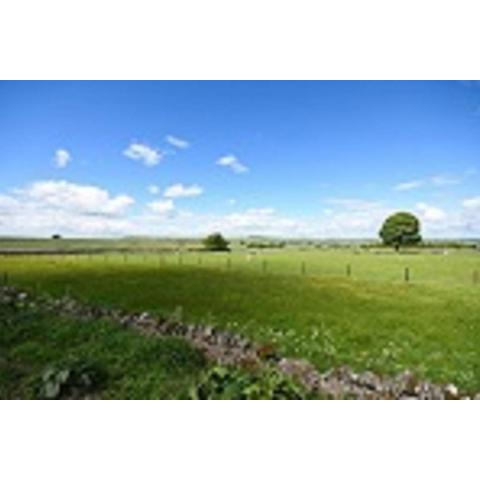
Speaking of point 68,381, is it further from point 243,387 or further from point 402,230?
point 402,230

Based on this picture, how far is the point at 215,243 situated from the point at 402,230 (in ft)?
83.3

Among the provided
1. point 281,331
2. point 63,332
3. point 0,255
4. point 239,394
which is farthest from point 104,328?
point 0,255

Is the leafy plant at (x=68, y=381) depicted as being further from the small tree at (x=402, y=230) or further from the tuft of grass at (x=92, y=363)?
the small tree at (x=402, y=230)

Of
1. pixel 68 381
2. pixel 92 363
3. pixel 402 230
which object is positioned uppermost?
pixel 402 230

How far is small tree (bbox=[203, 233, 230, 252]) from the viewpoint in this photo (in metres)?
47.9

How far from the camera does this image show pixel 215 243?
161 feet

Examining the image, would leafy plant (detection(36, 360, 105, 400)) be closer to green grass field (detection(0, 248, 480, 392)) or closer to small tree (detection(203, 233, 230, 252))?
green grass field (detection(0, 248, 480, 392))

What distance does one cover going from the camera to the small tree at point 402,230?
64.4m

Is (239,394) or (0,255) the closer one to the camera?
(239,394)

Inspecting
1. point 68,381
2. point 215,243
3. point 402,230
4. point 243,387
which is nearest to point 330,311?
point 243,387

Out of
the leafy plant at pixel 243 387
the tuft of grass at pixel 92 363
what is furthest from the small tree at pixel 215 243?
the leafy plant at pixel 243 387
